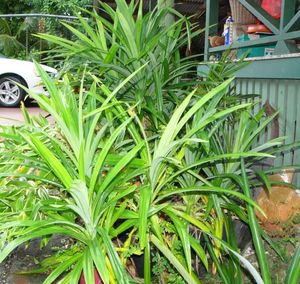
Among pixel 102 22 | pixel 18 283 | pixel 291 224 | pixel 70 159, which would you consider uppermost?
pixel 102 22

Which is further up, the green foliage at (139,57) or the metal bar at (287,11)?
the metal bar at (287,11)

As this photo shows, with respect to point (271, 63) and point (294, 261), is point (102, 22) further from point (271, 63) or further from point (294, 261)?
point (294, 261)

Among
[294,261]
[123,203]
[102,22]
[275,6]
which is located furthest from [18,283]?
[275,6]

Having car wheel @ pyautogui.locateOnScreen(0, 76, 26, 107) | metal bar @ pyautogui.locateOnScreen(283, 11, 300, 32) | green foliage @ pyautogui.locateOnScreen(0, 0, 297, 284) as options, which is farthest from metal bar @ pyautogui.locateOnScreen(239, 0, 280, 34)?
car wheel @ pyautogui.locateOnScreen(0, 76, 26, 107)

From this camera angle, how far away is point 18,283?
2.19 meters

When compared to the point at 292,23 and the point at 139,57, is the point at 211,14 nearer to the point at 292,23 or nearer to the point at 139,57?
the point at 292,23

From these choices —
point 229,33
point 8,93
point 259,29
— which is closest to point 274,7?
point 259,29

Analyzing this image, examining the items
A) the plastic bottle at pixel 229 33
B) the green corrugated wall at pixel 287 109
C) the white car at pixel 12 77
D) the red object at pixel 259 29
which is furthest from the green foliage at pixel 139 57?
the white car at pixel 12 77

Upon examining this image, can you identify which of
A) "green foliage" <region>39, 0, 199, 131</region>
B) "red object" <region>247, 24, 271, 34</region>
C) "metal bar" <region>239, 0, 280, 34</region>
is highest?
"metal bar" <region>239, 0, 280, 34</region>

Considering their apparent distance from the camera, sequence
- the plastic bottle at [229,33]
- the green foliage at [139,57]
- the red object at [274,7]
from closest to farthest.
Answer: the green foliage at [139,57]
the red object at [274,7]
the plastic bottle at [229,33]

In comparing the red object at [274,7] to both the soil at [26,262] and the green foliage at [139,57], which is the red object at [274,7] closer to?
the green foliage at [139,57]

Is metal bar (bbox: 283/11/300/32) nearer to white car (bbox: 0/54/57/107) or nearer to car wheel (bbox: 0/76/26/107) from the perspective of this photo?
white car (bbox: 0/54/57/107)

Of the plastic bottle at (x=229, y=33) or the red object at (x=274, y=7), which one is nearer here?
the red object at (x=274, y=7)

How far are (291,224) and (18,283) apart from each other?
1.51 meters
